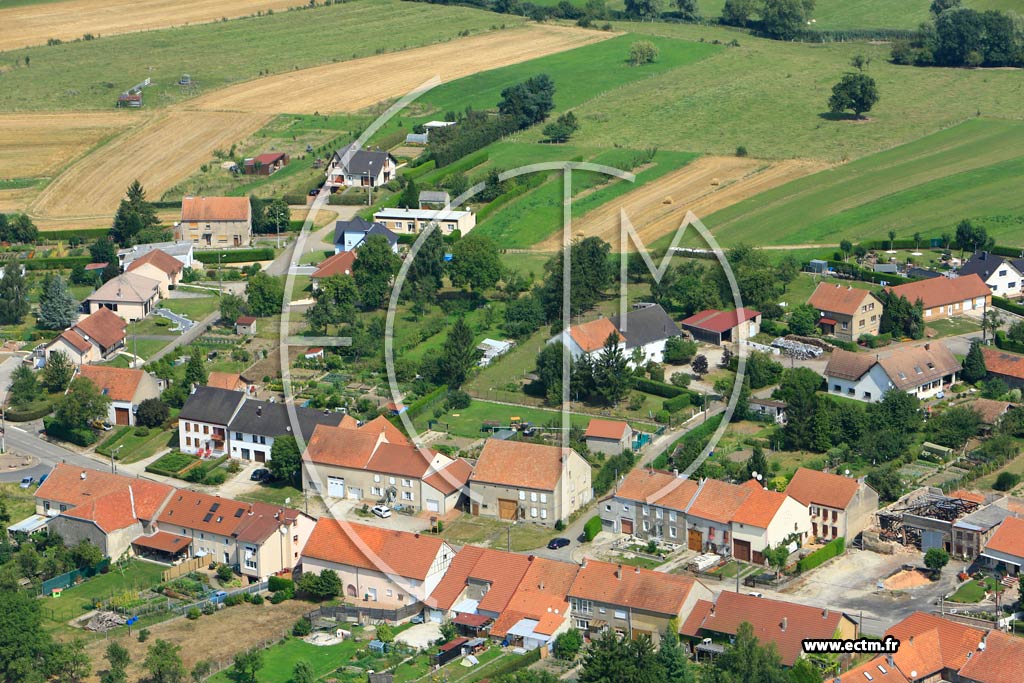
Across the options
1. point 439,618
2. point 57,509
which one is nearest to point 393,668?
point 439,618

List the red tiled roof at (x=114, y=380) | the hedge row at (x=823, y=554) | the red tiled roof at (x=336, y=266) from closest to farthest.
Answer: the hedge row at (x=823, y=554) < the red tiled roof at (x=114, y=380) < the red tiled roof at (x=336, y=266)

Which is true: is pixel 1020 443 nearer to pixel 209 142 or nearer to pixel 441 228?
pixel 441 228

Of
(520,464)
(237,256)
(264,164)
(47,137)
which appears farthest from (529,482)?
(47,137)

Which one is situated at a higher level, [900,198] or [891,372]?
[900,198]

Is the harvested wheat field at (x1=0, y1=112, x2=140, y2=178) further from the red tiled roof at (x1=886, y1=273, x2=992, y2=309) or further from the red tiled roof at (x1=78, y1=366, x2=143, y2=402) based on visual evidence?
the red tiled roof at (x1=886, y1=273, x2=992, y2=309)

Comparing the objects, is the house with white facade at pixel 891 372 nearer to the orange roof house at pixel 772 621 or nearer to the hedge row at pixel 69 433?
the orange roof house at pixel 772 621

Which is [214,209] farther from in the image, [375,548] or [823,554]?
[823,554]

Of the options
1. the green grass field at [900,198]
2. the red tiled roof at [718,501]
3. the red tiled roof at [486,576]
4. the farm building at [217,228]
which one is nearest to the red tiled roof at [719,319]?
the green grass field at [900,198]
